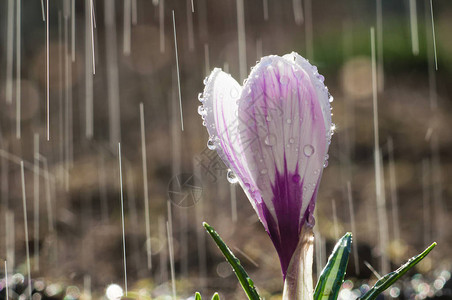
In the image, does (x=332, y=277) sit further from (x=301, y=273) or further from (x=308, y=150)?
(x=308, y=150)

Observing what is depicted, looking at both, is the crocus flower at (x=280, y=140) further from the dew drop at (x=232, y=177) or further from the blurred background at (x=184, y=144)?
the blurred background at (x=184, y=144)

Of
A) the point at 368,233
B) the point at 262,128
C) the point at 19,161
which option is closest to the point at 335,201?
the point at 368,233

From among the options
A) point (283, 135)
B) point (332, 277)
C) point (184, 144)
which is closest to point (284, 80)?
point (283, 135)

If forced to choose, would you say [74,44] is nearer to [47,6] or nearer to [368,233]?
[47,6]

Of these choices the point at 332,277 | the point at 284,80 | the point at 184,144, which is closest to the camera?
the point at 284,80

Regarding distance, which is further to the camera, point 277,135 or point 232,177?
point 232,177
